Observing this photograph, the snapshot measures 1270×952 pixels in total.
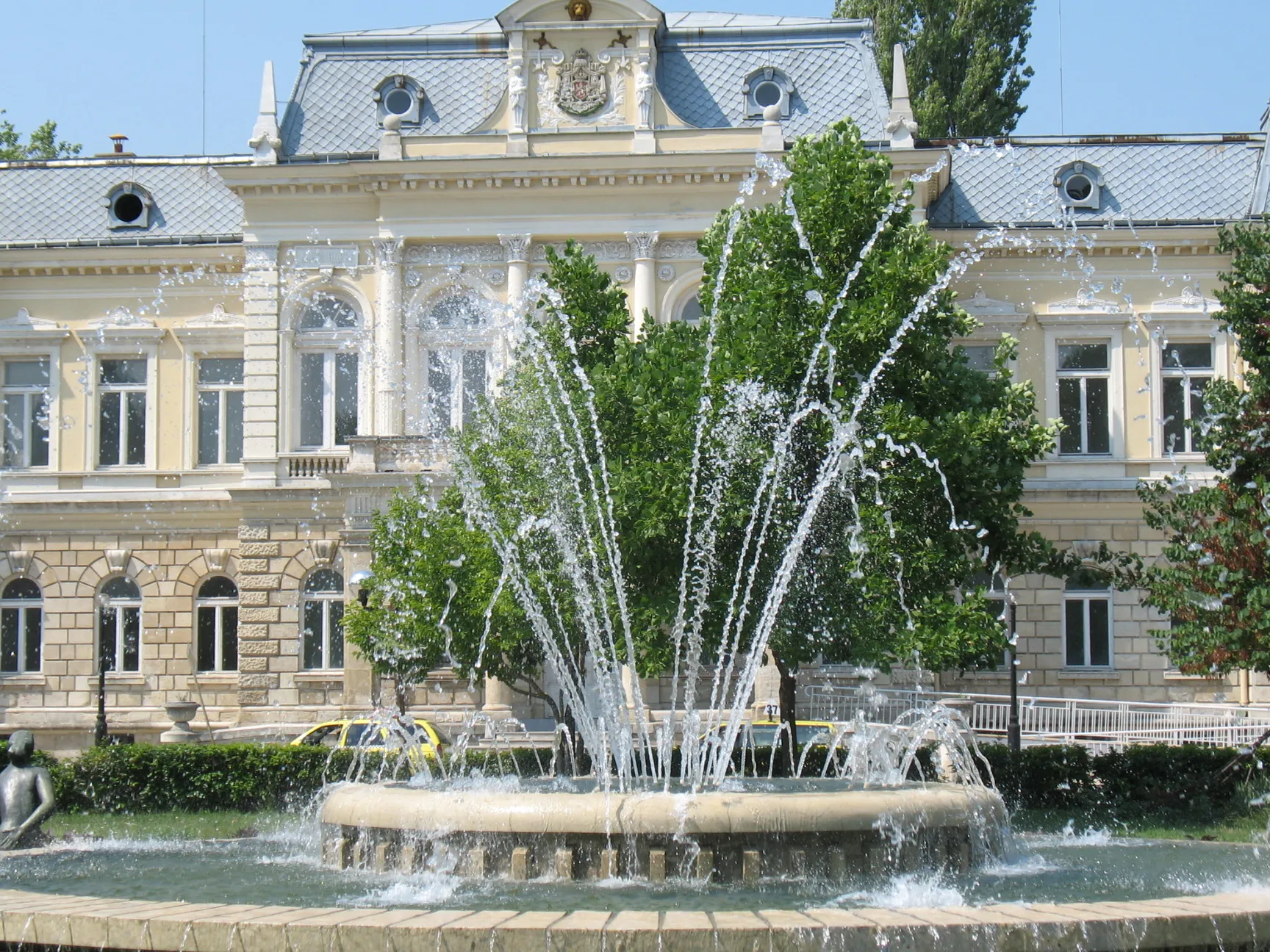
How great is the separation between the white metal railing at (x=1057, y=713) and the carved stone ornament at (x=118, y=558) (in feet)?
48.6

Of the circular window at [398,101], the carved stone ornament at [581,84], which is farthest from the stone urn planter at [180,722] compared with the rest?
the carved stone ornament at [581,84]

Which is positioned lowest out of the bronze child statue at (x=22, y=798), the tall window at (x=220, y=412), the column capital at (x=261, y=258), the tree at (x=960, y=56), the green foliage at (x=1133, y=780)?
the green foliage at (x=1133, y=780)

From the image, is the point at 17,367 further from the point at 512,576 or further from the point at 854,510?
the point at 854,510

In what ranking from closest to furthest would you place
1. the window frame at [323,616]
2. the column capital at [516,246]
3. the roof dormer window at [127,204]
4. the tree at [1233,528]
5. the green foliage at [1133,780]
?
the green foliage at [1133,780] → the tree at [1233,528] → the column capital at [516,246] → the window frame at [323,616] → the roof dormer window at [127,204]

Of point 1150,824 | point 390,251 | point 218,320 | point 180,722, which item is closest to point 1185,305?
point 390,251

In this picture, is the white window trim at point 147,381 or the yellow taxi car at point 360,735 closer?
the yellow taxi car at point 360,735

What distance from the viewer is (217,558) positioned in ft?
118

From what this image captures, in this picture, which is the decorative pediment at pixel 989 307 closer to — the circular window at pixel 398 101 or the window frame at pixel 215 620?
the circular window at pixel 398 101

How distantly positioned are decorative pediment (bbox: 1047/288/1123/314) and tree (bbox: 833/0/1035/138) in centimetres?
949

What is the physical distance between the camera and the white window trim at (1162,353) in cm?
3525

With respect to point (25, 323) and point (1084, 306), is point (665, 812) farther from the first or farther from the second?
point (25, 323)

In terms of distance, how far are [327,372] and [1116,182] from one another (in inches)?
694

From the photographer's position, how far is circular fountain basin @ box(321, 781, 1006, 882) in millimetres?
10852

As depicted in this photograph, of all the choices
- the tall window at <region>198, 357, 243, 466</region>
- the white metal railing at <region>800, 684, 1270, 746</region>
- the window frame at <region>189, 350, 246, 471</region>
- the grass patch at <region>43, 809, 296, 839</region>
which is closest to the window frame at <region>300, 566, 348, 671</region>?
the window frame at <region>189, 350, 246, 471</region>
